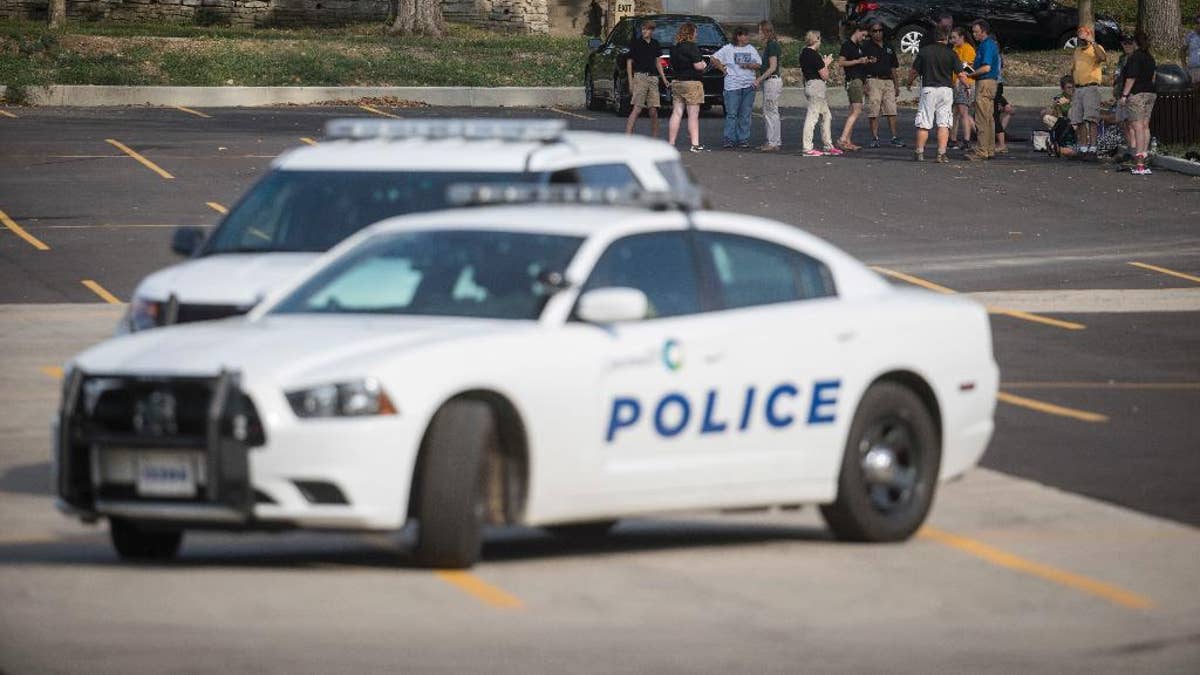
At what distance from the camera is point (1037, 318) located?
70.0ft

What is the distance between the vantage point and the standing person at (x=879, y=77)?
34.7m

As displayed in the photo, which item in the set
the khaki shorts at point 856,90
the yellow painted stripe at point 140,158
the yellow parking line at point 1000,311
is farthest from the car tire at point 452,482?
the khaki shorts at point 856,90

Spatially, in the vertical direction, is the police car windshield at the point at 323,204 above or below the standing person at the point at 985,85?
above

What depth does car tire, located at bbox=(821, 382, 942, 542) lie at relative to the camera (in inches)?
419

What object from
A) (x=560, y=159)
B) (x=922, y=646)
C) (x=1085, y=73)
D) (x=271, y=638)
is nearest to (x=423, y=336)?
(x=271, y=638)

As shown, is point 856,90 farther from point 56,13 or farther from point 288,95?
point 56,13

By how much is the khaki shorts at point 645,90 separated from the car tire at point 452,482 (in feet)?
82.1

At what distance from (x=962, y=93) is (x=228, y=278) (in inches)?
897

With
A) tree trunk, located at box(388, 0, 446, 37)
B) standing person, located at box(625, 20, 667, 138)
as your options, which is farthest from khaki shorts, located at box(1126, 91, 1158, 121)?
tree trunk, located at box(388, 0, 446, 37)

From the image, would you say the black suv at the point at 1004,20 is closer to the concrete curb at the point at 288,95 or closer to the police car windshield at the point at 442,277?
the concrete curb at the point at 288,95

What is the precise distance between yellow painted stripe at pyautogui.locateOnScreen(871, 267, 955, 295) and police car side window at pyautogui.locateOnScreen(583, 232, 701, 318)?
43.4ft

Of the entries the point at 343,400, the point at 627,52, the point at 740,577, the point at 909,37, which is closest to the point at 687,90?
the point at 627,52

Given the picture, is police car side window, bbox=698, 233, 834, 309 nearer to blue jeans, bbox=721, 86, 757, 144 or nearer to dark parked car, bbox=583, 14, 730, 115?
blue jeans, bbox=721, 86, 757, 144

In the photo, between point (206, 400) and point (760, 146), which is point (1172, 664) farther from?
point (760, 146)
